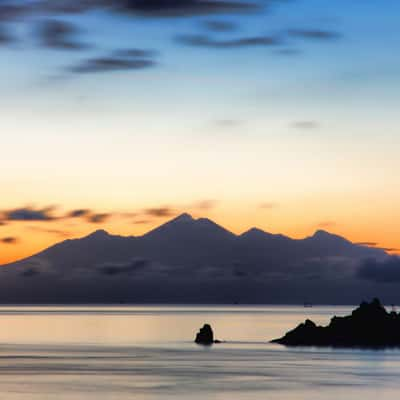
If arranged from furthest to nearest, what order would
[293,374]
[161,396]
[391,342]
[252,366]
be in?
1. [391,342]
2. [252,366]
3. [293,374]
4. [161,396]

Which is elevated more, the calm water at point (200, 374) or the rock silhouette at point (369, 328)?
the rock silhouette at point (369, 328)

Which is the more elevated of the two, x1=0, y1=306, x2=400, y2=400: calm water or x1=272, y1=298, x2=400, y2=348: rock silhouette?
x1=272, y1=298, x2=400, y2=348: rock silhouette

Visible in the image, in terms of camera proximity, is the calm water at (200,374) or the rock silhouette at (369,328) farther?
the rock silhouette at (369,328)

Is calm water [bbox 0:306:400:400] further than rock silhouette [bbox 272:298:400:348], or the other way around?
rock silhouette [bbox 272:298:400:348]

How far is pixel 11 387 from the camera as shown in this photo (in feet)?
393

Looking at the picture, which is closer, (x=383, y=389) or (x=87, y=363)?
(x=383, y=389)

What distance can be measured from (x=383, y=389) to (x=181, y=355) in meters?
63.4

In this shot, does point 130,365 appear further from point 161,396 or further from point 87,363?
point 161,396

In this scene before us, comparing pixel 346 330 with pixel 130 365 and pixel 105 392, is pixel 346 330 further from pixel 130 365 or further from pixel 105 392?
pixel 105 392

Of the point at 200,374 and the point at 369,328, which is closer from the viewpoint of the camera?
the point at 200,374

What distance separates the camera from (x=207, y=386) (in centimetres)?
12169

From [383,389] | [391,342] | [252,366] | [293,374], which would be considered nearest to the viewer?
[383,389]

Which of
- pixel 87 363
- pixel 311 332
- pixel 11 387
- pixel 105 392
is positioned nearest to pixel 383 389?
pixel 105 392

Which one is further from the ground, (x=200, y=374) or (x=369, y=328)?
(x=369, y=328)
